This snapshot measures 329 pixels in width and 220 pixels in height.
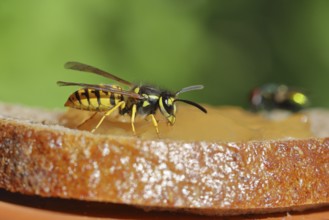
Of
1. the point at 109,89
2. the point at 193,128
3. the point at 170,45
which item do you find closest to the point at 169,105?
the point at 193,128

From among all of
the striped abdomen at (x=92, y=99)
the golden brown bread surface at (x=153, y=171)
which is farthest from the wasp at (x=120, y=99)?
the golden brown bread surface at (x=153, y=171)

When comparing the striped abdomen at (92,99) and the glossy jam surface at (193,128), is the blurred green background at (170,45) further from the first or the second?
the striped abdomen at (92,99)

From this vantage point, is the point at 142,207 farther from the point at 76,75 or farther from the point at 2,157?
the point at 76,75

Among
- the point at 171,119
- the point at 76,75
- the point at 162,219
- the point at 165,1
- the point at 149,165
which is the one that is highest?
the point at 165,1

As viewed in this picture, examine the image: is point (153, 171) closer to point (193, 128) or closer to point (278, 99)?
point (193, 128)

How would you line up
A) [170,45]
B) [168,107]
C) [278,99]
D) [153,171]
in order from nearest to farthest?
[153,171] < [168,107] < [278,99] < [170,45]

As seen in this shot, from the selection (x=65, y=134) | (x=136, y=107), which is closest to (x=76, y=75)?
(x=136, y=107)

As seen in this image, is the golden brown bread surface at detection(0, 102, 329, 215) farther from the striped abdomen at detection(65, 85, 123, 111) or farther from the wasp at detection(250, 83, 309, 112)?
the wasp at detection(250, 83, 309, 112)
